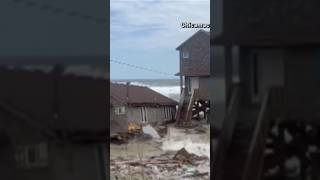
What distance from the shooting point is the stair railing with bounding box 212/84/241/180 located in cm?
190

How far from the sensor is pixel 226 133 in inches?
74.9

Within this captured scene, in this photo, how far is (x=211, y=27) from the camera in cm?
193

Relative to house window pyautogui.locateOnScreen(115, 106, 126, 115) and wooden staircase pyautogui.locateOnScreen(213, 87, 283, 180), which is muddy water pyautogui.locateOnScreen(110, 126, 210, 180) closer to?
house window pyautogui.locateOnScreen(115, 106, 126, 115)

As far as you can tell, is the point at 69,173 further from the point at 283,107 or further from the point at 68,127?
the point at 283,107

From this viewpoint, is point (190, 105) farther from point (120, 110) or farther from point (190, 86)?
point (120, 110)

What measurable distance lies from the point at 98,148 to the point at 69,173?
16 centimetres

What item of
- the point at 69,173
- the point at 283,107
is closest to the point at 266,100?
the point at 283,107

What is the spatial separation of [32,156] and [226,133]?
2.62ft

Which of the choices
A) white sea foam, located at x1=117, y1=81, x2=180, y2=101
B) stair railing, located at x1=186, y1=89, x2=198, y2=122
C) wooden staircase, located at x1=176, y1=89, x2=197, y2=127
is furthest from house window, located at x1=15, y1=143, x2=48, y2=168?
white sea foam, located at x1=117, y1=81, x2=180, y2=101

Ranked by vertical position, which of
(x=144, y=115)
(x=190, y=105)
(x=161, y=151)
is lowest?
(x=161, y=151)

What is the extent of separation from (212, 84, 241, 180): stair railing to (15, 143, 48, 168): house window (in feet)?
2.29

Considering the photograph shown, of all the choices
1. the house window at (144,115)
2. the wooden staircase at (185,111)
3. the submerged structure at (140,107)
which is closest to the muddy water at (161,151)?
the submerged structure at (140,107)

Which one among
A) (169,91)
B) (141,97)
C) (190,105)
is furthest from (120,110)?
(169,91)

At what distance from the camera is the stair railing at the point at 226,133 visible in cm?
190
